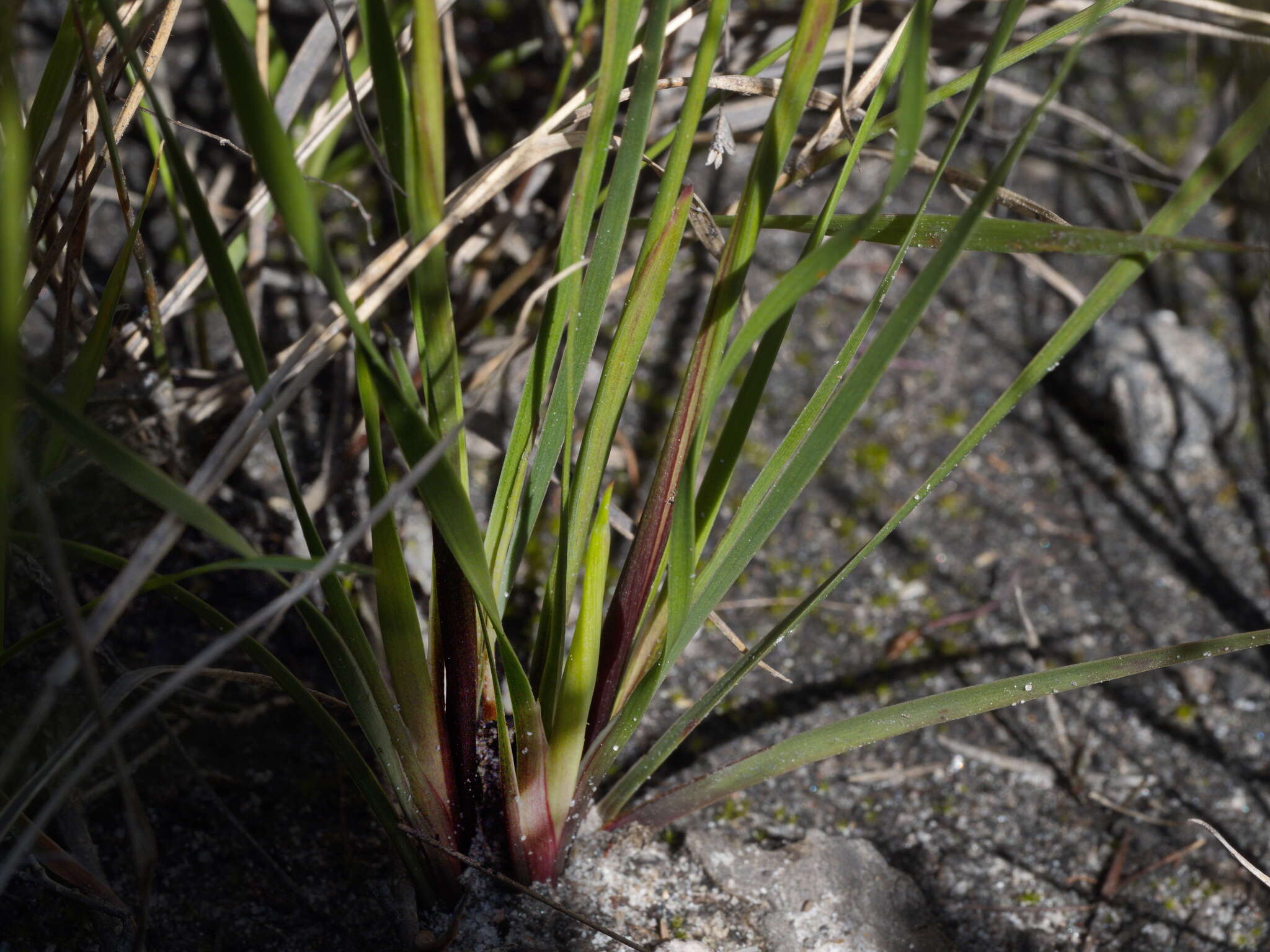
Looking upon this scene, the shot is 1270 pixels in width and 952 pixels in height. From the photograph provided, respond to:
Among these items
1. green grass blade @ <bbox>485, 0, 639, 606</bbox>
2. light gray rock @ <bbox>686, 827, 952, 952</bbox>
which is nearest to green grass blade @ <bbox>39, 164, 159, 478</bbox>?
green grass blade @ <bbox>485, 0, 639, 606</bbox>

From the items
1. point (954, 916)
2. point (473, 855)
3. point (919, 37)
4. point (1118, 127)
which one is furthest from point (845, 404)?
point (1118, 127)

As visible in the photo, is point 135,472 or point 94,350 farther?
point 94,350

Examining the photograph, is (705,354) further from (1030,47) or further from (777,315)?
(1030,47)

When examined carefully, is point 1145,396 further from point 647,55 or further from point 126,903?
point 126,903

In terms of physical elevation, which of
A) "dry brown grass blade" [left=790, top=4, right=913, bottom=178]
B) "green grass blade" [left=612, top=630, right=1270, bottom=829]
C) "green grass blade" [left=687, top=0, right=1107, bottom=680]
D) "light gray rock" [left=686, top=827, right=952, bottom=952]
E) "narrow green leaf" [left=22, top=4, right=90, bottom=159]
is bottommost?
"light gray rock" [left=686, top=827, right=952, bottom=952]

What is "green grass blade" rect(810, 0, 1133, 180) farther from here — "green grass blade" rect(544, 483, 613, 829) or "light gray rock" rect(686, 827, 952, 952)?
"light gray rock" rect(686, 827, 952, 952)

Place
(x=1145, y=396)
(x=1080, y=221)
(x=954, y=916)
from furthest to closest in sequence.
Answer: (x=1080, y=221) → (x=1145, y=396) → (x=954, y=916)

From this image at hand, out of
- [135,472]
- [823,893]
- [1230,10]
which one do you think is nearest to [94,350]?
[135,472]
